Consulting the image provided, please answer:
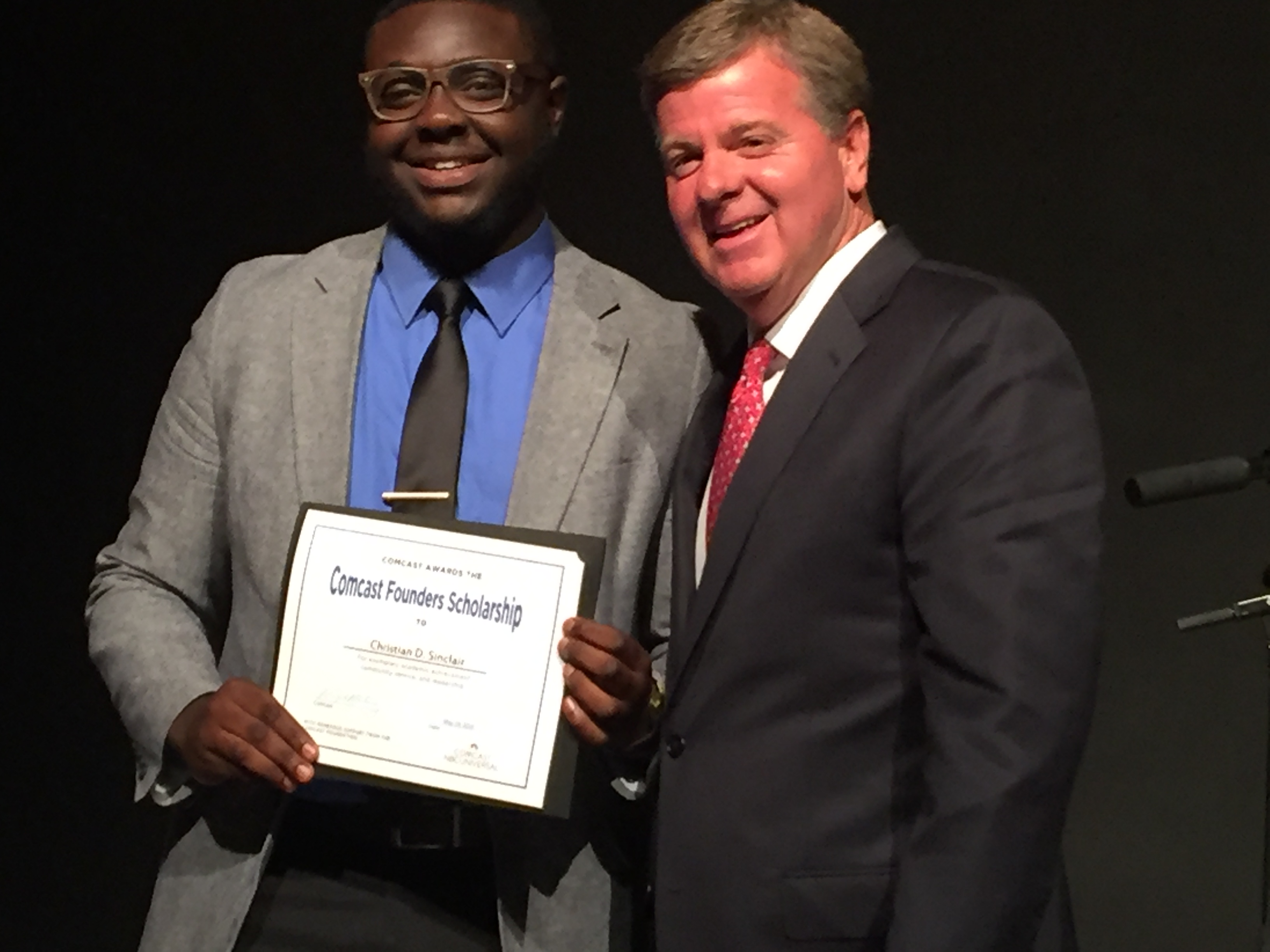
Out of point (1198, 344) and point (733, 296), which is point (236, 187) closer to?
point (733, 296)

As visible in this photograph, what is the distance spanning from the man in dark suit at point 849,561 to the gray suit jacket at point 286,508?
0.43 feet

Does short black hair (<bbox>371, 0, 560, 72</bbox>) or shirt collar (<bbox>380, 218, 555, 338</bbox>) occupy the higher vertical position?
short black hair (<bbox>371, 0, 560, 72</bbox>)

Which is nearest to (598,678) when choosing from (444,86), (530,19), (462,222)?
(462,222)

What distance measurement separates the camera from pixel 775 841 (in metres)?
1.46

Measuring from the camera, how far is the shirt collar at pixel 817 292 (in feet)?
5.29

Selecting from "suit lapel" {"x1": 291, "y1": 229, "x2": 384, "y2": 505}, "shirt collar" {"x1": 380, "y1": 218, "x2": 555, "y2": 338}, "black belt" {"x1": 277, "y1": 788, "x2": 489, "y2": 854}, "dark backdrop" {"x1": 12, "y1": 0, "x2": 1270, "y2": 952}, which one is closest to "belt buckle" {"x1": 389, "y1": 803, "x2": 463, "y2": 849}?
"black belt" {"x1": 277, "y1": 788, "x2": 489, "y2": 854}

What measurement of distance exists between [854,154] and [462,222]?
1.66 ft

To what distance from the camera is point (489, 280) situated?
184cm

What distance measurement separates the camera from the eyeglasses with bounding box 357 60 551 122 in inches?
70.0

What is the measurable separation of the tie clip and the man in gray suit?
0.04 meters

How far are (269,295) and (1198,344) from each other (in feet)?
5.50

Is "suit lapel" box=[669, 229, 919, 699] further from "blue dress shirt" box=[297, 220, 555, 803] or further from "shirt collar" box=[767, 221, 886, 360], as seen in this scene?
"blue dress shirt" box=[297, 220, 555, 803]
